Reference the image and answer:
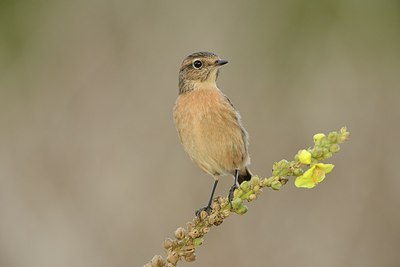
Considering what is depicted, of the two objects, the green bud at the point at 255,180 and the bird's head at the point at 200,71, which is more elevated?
the bird's head at the point at 200,71

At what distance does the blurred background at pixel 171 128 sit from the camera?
27.4ft

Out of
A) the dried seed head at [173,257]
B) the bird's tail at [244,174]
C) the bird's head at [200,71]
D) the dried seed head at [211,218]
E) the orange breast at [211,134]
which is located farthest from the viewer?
the bird's head at [200,71]

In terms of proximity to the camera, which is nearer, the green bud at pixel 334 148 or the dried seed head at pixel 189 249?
the green bud at pixel 334 148

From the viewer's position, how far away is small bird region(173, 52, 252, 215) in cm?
474

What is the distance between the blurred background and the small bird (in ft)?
9.23

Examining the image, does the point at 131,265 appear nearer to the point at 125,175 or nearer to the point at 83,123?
the point at 125,175

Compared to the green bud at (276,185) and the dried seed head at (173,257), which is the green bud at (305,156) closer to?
the green bud at (276,185)

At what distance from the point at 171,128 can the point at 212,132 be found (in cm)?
381

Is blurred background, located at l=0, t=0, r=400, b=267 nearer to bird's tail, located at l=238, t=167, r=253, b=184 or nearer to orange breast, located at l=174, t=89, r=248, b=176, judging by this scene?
bird's tail, located at l=238, t=167, r=253, b=184

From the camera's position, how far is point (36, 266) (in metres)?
8.58

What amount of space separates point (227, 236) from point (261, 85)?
174 centimetres

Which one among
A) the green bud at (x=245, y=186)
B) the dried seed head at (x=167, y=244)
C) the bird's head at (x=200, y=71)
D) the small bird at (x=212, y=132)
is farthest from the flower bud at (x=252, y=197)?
the bird's head at (x=200, y=71)

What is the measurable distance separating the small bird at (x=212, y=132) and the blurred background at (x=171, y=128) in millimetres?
2814

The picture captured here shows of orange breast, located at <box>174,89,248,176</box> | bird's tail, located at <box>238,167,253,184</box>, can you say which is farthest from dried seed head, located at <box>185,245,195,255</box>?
bird's tail, located at <box>238,167,253,184</box>
